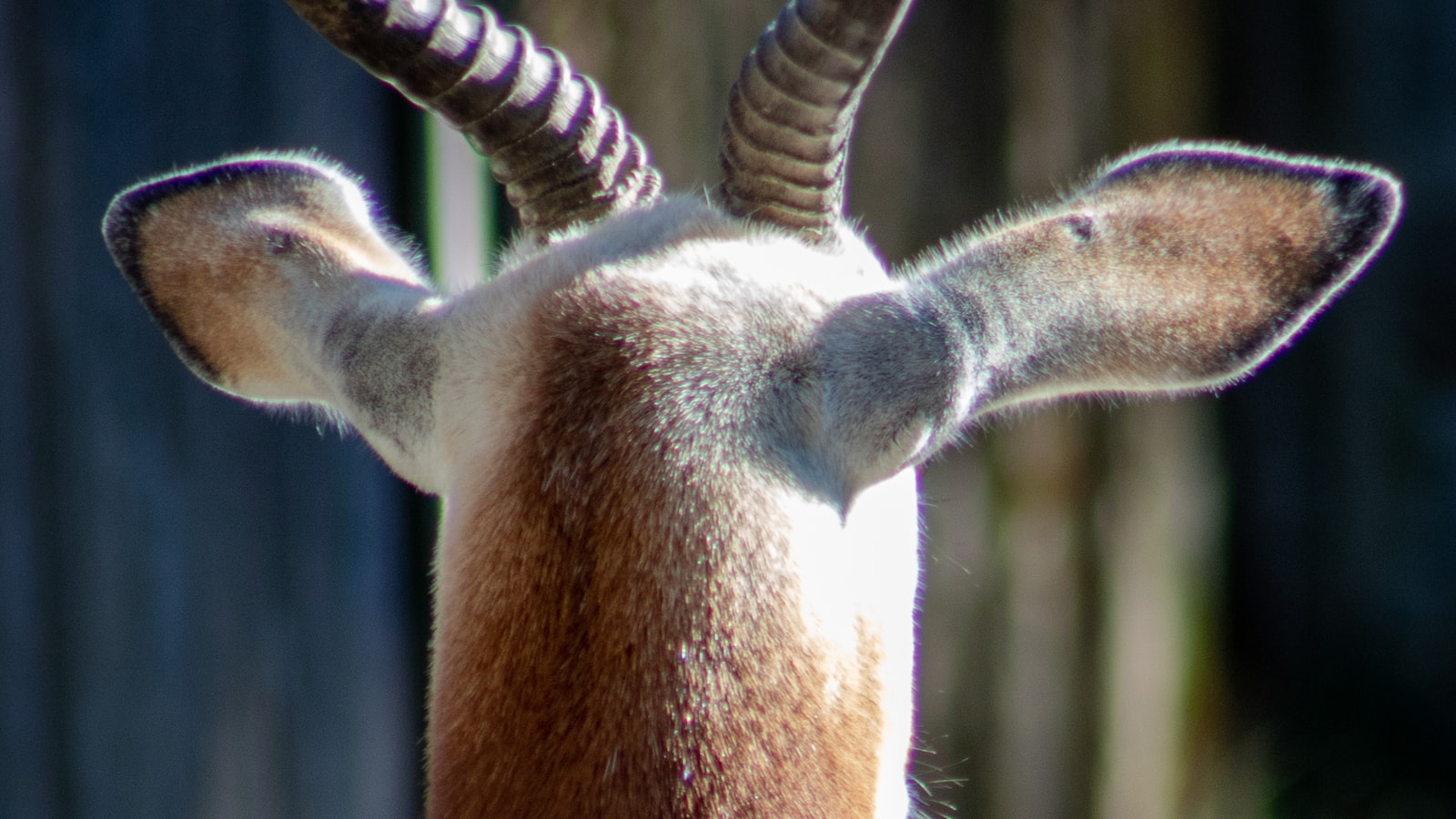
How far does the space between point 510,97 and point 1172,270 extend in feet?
3.04

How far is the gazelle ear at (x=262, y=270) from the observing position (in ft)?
6.23

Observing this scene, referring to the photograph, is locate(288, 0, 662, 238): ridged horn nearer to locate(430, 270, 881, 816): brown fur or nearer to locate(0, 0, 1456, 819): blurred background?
locate(430, 270, 881, 816): brown fur

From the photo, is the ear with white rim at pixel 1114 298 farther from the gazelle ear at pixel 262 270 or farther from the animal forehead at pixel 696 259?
the gazelle ear at pixel 262 270

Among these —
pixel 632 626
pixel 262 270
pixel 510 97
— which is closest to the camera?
pixel 632 626

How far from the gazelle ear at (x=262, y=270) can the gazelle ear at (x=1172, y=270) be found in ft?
2.67

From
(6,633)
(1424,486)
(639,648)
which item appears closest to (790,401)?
(639,648)

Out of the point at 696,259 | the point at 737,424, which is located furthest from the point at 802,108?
the point at 737,424

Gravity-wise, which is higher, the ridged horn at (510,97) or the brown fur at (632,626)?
the ridged horn at (510,97)

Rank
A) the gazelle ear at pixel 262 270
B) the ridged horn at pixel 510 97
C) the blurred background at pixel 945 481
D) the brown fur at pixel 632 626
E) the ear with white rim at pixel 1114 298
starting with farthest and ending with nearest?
1. the blurred background at pixel 945 481
2. the gazelle ear at pixel 262 270
3. the ridged horn at pixel 510 97
4. the ear with white rim at pixel 1114 298
5. the brown fur at pixel 632 626

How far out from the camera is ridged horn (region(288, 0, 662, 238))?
1703mm

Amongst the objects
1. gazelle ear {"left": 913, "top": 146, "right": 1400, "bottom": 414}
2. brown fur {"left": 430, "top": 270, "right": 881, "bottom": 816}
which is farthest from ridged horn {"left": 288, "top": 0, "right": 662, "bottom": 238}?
gazelle ear {"left": 913, "top": 146, "right": 1400, "bottom": 414}

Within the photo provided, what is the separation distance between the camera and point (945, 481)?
3.70m

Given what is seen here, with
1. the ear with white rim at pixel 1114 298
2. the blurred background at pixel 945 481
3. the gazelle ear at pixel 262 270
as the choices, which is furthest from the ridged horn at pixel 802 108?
the blurred background at pixel 945 481

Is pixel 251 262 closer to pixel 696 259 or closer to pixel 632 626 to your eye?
pixel 696 259
